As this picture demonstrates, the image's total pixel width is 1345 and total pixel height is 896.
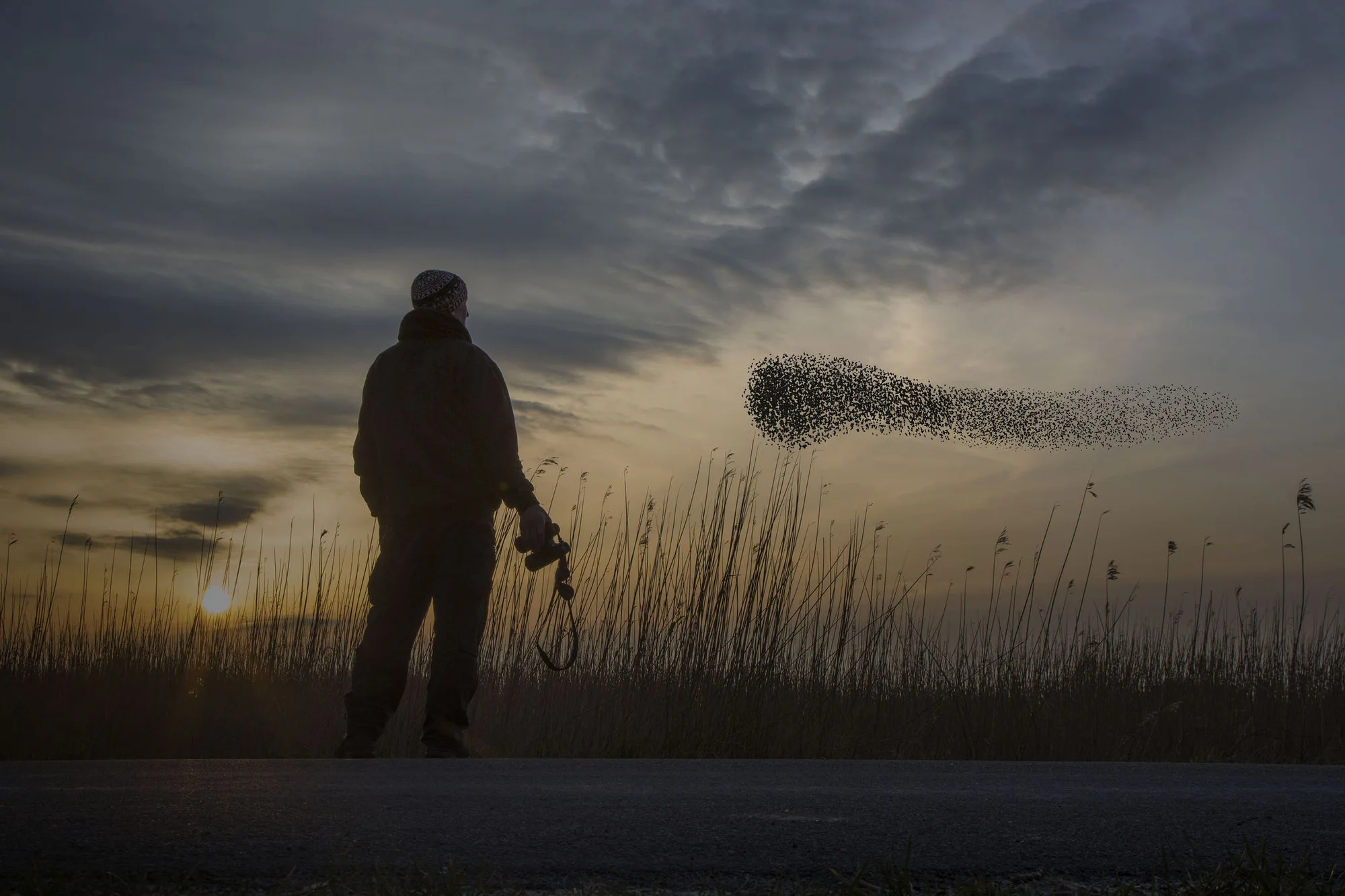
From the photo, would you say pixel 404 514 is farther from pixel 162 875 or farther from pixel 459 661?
pixel 162 875

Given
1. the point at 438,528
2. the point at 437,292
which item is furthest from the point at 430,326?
the point at 438,528

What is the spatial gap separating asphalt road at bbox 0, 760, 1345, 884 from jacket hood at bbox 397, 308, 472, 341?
5.70 feet

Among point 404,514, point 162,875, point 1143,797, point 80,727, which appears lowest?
point 80,727

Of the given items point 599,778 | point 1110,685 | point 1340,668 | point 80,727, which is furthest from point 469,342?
point 1340,668

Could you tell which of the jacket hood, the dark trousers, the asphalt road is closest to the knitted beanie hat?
the jacket hood

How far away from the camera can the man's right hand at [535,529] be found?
12.6ft

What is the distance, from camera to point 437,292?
4.31 metres

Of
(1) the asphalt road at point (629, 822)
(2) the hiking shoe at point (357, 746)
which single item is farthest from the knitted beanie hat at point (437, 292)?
(1) the asphalt road at point (629, 822)

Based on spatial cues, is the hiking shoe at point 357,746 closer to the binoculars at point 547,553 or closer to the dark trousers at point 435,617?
the dark trousers at point 435,617

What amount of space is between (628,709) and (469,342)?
2068 mm

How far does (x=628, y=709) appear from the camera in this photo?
17.5 ft

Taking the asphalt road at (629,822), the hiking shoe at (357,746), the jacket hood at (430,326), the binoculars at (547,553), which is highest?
the jacket hood at (430,326)

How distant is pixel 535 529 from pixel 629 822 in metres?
1.69

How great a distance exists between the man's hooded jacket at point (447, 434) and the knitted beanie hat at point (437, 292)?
0.34 feet
